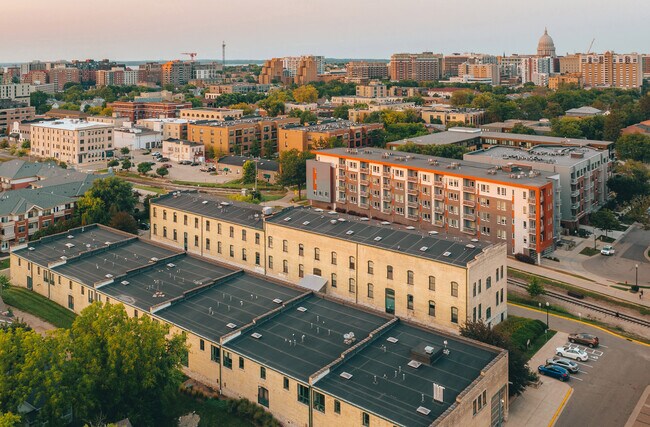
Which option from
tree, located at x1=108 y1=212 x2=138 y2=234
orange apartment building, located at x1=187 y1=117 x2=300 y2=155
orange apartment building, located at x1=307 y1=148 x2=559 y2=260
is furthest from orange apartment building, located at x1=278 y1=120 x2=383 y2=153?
tree, located at x1=108 y1=212 x2=138 y2=234

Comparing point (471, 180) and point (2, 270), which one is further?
point (471, 180)

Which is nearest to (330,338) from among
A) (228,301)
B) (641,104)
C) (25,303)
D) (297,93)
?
Answer: (228,301)

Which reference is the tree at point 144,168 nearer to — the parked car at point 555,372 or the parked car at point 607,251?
the parked car at point 607,251

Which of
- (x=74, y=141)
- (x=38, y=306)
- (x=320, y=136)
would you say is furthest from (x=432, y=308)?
(x=74, y=141)

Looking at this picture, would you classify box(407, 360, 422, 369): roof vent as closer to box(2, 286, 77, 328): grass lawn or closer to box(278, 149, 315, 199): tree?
box(2, 286, 77, 328): grass lawn

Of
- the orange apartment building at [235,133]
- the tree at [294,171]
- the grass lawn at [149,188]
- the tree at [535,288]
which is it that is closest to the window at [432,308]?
the tree at [535,288]

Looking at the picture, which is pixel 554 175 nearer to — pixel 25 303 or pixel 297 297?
pixel 297 297
